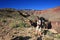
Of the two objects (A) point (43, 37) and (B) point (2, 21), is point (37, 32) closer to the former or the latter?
(A) point (43, 37)

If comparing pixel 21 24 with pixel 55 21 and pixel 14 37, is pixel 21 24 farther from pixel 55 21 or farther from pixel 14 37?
pixel 55 21

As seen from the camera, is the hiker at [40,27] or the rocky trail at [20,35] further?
the hiker at [40,27]

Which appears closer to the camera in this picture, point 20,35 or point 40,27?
point 20,35

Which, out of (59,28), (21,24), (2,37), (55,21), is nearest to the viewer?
(2,37)

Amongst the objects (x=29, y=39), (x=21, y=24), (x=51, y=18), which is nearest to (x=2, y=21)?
(x=21, y=24)

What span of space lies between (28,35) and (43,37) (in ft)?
3.86

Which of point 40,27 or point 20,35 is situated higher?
point 40,27

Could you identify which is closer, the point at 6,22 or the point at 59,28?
the point at 6,22

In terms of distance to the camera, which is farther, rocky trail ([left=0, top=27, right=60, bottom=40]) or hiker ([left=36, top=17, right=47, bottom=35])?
hiker ([left=36, top=17, right=47, bottom=35])

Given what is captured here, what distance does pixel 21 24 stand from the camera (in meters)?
14.0

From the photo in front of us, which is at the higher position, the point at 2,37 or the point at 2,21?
the point at 2,21

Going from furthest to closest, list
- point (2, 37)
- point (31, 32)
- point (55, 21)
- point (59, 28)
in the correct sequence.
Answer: point (55, 21) → point (59, 28) → point (31, 32) → point (2, 37)

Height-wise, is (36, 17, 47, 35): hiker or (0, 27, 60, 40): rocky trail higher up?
(36, 17, 47, 35): hiker

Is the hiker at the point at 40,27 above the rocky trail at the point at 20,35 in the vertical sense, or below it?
above
